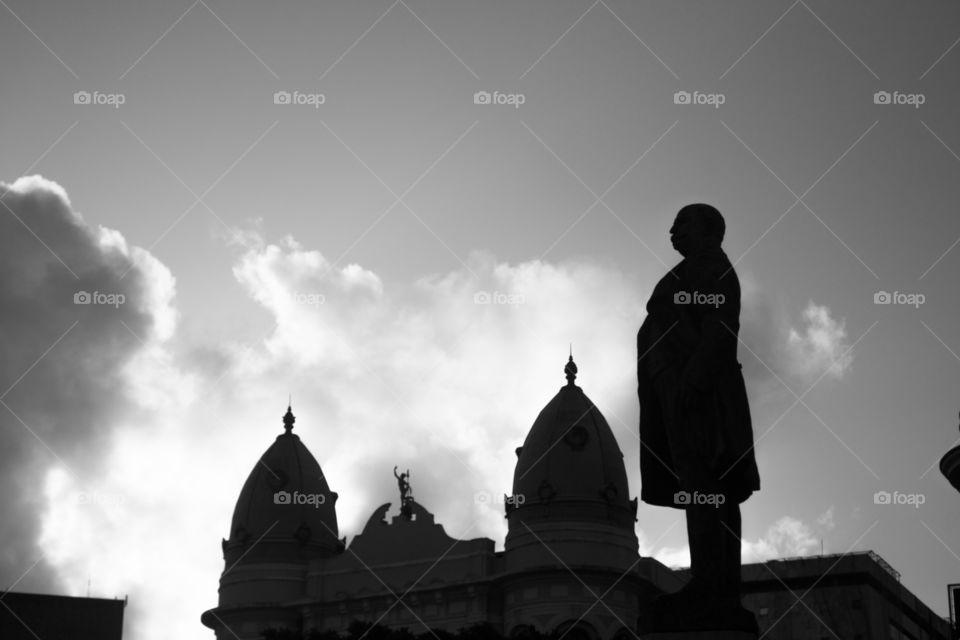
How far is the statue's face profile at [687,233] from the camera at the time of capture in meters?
10.9

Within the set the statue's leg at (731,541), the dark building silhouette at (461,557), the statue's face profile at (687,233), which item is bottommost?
the statue's leg at (731,541)

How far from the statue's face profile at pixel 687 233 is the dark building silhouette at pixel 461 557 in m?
43.9

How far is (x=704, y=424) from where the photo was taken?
408 inches

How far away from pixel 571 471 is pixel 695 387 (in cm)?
5197

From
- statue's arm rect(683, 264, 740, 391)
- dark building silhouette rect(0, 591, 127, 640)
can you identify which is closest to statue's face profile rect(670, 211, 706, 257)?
statue's arm rect(683, 264, 740, 391)

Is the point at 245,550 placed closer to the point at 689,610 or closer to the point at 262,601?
the point at 262,601

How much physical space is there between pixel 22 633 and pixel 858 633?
5397 centimetres

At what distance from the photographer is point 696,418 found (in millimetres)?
10352

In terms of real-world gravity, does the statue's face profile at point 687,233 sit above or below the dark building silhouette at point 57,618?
below

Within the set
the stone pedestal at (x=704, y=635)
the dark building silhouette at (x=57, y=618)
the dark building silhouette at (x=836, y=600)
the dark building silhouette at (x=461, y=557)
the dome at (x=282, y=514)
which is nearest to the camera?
the stone pedestal at (x=704, y=635)

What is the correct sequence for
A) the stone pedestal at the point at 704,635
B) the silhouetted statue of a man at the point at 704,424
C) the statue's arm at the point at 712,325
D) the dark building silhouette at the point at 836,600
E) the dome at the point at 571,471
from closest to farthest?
the stone pedestal at the point at 704,635 < the silhouetted statue of a man at the point at 704,424 < the statue's arm at the point at 712,325 < the dome at the point at 571,471 < the dark building silhouette at the point at 836,600

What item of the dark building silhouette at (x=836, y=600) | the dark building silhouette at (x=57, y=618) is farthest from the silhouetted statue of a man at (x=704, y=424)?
the dark building silhouette at (x=836, y=600)

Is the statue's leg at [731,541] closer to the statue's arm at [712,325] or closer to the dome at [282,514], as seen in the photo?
the statue's arm at [712,325]

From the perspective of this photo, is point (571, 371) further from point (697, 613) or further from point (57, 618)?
point (697, 613)
